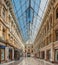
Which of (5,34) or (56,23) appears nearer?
(56,23)

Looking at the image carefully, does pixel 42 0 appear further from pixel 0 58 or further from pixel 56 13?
pixel 0 58

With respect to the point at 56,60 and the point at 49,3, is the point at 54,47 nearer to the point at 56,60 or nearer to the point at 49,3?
the point at 56,60

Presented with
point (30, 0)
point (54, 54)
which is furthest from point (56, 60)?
point (30, 0)

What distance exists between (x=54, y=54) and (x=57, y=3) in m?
10.4

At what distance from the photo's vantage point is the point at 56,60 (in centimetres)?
3703

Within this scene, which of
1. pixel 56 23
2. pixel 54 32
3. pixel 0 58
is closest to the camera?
pixel 0 58

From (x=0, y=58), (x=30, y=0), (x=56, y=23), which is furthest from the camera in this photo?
(x=30, y=0)

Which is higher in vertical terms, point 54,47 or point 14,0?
point 14,0

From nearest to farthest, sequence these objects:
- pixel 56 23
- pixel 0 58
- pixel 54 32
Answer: pixel 0 58 → pixel 56 23 → pixel 54 32

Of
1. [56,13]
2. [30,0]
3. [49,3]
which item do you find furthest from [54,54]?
[30,0]

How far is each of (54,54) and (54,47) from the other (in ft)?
4.68

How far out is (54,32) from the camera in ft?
128

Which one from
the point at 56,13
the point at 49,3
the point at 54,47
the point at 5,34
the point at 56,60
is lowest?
the point at 56,60

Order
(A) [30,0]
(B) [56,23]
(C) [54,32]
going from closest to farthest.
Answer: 1. (B) [56,23]
2. (C) [54,32]
3. (A) [30,0]
